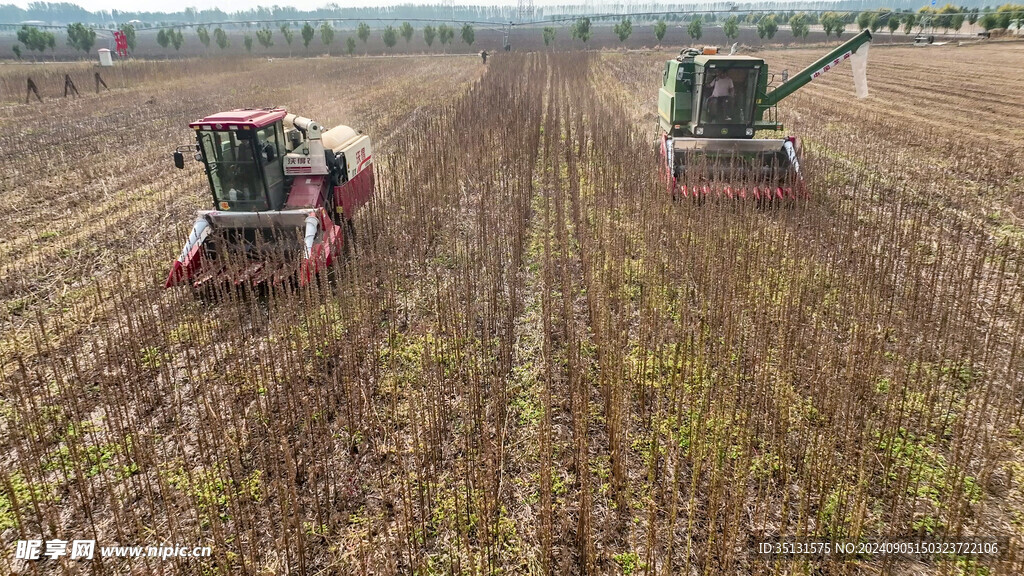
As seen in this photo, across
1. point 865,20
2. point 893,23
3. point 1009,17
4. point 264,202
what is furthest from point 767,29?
point 264,202

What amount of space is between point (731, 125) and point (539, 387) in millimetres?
7133

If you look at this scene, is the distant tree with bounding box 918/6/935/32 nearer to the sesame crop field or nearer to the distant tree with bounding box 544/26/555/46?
the distant tree with bounding box 544/26/555/46

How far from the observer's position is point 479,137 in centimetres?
1191

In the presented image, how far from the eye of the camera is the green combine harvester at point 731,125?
8.76 meters

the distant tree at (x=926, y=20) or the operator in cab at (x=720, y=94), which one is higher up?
the distant tree at (x=926, y=20)

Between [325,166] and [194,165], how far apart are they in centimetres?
771

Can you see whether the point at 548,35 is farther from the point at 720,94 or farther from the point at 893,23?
the point at 720,94

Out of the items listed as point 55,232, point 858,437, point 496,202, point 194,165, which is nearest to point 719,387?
point 858,437

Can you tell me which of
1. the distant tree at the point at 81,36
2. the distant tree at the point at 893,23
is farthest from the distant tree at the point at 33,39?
the distant tree at the point at 893,23

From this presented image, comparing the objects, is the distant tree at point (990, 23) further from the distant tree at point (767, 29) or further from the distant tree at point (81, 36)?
the distant tree at point (81, 36)

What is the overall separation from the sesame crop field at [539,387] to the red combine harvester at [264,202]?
14.3 inches

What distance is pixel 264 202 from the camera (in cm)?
702

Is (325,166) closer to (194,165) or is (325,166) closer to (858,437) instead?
(858,437)

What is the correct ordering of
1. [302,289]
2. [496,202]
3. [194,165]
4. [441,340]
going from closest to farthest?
[441,340] < [302,289] < [496,202] < [194,165]
